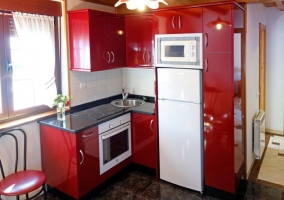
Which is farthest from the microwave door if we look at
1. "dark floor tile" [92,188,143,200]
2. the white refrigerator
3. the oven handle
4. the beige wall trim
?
"dark floor tile" [92,188,143,200]

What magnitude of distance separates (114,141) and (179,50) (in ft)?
4.56

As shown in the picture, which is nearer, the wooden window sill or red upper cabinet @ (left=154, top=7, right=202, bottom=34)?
the wooden window sill

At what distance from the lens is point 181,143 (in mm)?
3234

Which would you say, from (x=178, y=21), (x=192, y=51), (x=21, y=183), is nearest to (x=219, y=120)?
(x=192, y=51)

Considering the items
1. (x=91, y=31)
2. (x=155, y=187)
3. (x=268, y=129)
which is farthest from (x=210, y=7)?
(x=268, y=129)

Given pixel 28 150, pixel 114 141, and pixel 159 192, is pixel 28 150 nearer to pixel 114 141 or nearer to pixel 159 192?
pixel 114 141

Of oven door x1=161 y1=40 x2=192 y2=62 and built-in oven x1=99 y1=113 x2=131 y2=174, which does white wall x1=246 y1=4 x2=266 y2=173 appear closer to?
oven door x1=161 y1=40 x2=192 y2=62

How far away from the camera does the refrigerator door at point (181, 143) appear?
10.2 ft

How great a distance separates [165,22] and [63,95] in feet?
4.88

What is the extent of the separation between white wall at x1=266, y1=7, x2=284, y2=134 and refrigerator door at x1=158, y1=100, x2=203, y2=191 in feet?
9.45

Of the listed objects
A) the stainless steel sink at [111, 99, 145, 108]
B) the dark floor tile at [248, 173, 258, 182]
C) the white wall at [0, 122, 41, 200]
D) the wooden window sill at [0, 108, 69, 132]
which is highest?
the stainless steel sink at [111, 99, 145, 108]

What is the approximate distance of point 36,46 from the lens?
3088mm

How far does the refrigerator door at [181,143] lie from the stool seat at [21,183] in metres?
1.48

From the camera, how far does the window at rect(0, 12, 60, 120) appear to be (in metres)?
2.86
